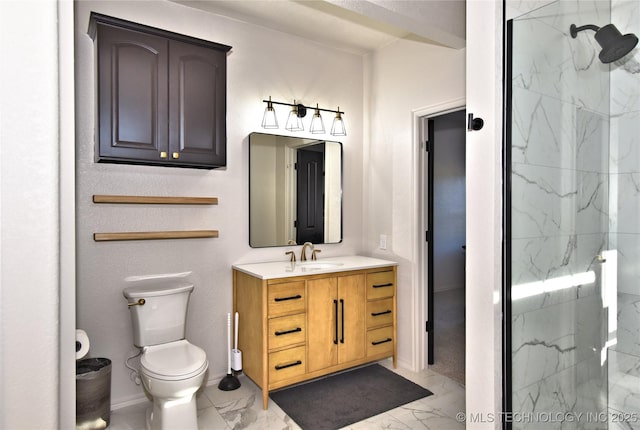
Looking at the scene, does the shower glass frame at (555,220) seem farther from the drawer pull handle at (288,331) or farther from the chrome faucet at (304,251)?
the chrome faucet at (304,251)

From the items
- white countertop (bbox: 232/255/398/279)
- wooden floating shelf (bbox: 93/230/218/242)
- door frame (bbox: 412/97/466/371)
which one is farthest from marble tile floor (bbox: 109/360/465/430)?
wooden floating shelf (bbox: 93/230/218/242)

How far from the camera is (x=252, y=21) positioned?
311 centimetres

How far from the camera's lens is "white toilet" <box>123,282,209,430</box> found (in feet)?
7.30

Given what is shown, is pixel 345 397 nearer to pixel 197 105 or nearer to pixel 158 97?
pixel 197 105

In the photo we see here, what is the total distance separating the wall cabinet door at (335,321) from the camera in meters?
2.86

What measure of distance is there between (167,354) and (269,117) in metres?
1.82

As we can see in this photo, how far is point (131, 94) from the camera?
242cm

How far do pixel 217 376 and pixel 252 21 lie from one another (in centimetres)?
262

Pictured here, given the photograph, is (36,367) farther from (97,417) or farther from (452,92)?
(452,92)

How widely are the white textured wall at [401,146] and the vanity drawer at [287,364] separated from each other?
0.97 metres

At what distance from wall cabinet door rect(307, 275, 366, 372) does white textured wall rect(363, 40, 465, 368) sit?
457 millimetres

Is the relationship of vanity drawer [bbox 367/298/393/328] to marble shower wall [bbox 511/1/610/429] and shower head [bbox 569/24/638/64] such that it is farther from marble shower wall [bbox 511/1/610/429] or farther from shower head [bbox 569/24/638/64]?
shower head [bbox 569/24/638/64]

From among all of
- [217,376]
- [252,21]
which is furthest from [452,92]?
[217,376]

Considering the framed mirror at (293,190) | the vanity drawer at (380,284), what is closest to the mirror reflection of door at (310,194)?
the framed mirror at (293,190)
